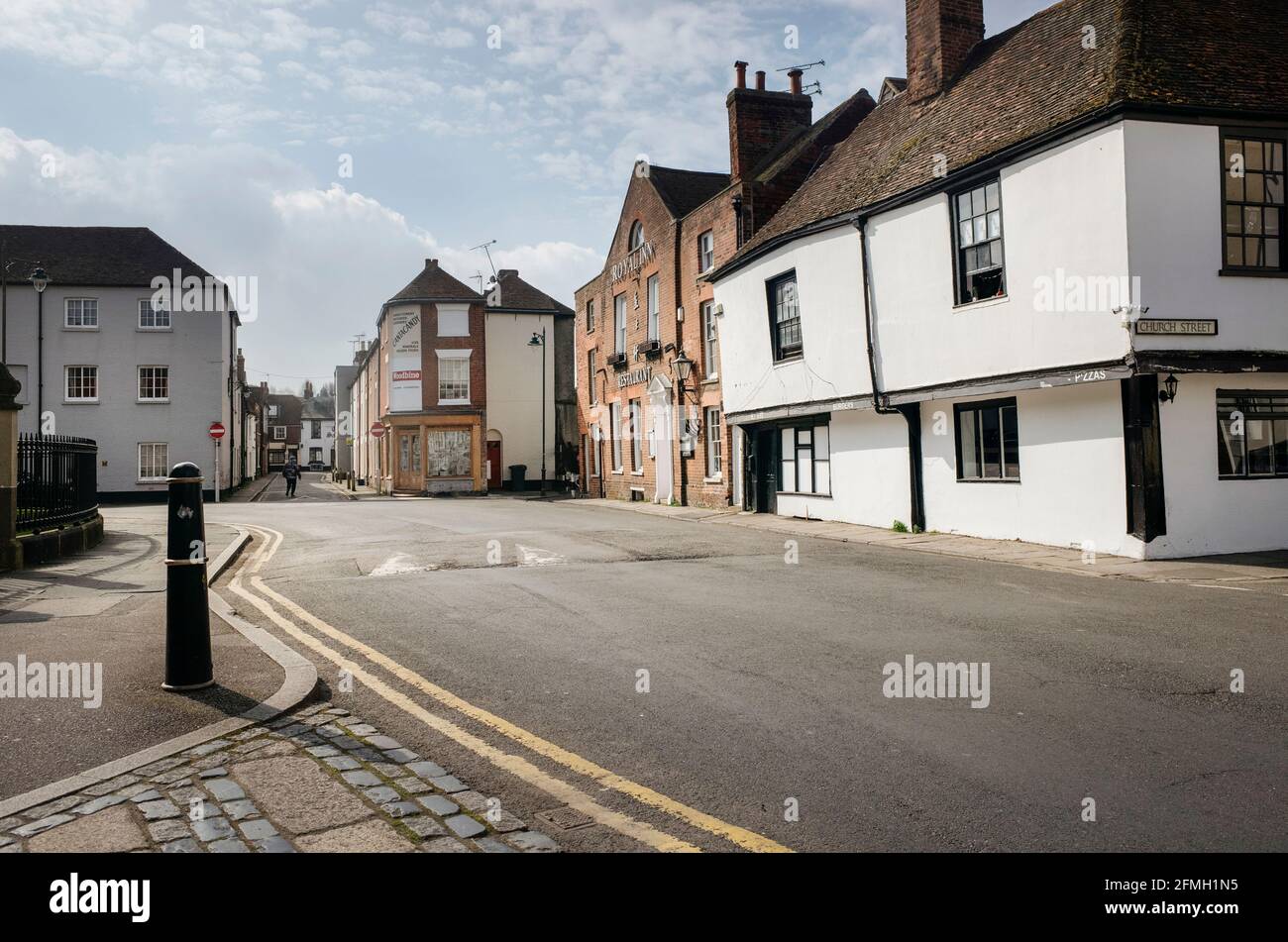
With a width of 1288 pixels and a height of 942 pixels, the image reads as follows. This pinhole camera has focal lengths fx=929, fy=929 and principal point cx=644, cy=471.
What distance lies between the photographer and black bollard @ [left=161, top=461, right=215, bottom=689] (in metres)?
6.06

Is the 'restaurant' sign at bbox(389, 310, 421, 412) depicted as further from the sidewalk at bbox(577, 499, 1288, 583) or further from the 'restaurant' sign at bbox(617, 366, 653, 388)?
the sidewalk at bbox(577, 499, 1288, 583)

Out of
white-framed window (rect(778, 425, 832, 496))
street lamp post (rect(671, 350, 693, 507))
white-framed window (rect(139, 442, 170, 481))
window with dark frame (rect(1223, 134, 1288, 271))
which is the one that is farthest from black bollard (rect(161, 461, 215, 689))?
white-framed window (rect(139, 442, 170, 481))

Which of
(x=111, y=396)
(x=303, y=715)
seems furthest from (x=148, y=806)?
(x=111, y=396)

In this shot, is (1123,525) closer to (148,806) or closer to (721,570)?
(721,570)

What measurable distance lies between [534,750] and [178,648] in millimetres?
2751

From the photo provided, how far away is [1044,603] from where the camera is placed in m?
9.48

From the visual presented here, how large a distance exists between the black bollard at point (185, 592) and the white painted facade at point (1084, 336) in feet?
38.4

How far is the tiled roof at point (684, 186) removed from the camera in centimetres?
3002

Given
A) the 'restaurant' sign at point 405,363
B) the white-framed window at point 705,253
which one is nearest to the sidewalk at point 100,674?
the white-framed window at point 705,253

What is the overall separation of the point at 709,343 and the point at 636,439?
21.2 ft

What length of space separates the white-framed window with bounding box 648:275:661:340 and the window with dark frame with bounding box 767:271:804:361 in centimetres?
858

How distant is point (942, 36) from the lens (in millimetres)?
18891

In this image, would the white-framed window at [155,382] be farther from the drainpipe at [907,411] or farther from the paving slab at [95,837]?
the paving slab at [95,837]

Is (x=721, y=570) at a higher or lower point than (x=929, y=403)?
lower
